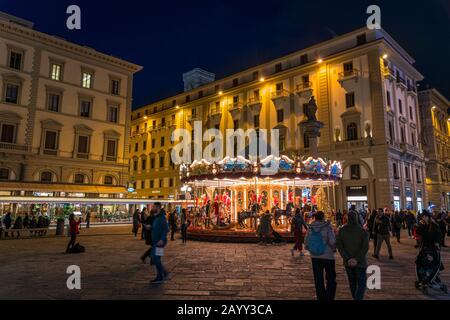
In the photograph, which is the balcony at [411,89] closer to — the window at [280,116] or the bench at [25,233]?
the window at [280,116]

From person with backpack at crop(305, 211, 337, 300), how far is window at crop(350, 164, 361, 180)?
26502 millimetres

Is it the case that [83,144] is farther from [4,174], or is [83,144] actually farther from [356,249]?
[356,249]

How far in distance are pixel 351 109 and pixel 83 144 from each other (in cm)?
2619

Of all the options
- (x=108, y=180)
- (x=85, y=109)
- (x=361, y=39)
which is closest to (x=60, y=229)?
(x=108, y=180)

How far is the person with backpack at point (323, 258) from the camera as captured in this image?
5.54 meters

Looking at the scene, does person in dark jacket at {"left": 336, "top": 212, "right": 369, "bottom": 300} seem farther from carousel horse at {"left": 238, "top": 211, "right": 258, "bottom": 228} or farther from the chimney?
the chimney

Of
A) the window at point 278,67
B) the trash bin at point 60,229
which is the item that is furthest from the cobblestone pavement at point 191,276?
the window at point 278,67

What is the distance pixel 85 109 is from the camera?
1309 inches

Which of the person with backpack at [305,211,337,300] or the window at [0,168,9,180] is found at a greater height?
the window at [0,168,9,180]

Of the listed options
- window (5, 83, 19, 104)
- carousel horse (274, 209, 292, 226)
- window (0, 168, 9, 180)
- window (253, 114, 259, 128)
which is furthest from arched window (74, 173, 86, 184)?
carousel horse (274, 209, 292, 226)

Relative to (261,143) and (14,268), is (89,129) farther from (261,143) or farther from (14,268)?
(14,268)

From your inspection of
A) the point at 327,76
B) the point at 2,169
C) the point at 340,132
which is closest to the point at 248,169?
the point at 340,132

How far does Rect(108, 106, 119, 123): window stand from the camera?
35000 millimetres
